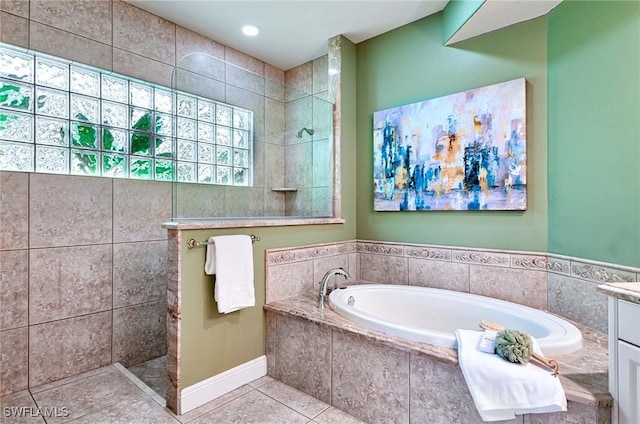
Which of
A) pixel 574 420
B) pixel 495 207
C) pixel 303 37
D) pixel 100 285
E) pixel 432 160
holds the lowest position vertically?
pixel 574 420

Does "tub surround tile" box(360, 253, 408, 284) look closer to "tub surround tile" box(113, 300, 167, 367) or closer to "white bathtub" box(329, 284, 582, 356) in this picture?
"white bathtub" box(329, 284, 582, 356)

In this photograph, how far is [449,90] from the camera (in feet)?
8.27

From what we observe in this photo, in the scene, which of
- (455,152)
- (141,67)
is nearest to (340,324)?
(455,152)

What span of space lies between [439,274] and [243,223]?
1.58 metres

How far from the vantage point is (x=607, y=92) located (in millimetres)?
1752

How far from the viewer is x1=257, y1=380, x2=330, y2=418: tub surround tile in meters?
1.87

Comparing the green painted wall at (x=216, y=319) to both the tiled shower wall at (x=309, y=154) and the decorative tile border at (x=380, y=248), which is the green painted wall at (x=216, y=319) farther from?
the decorative tile border at (x=380, y=248)

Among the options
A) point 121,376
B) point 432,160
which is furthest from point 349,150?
point 121,376

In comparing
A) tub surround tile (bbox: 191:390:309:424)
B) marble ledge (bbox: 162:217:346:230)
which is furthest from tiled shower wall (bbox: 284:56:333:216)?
tub surround tile (bbox: 191:390:309:424)

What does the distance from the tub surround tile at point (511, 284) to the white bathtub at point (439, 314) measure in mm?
132

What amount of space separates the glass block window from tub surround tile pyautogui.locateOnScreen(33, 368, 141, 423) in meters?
1.40

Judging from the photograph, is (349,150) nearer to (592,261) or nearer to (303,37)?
(303,37)

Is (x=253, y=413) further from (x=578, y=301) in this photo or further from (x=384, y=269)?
(x=578, y=301)

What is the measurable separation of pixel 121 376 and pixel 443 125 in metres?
2.95
